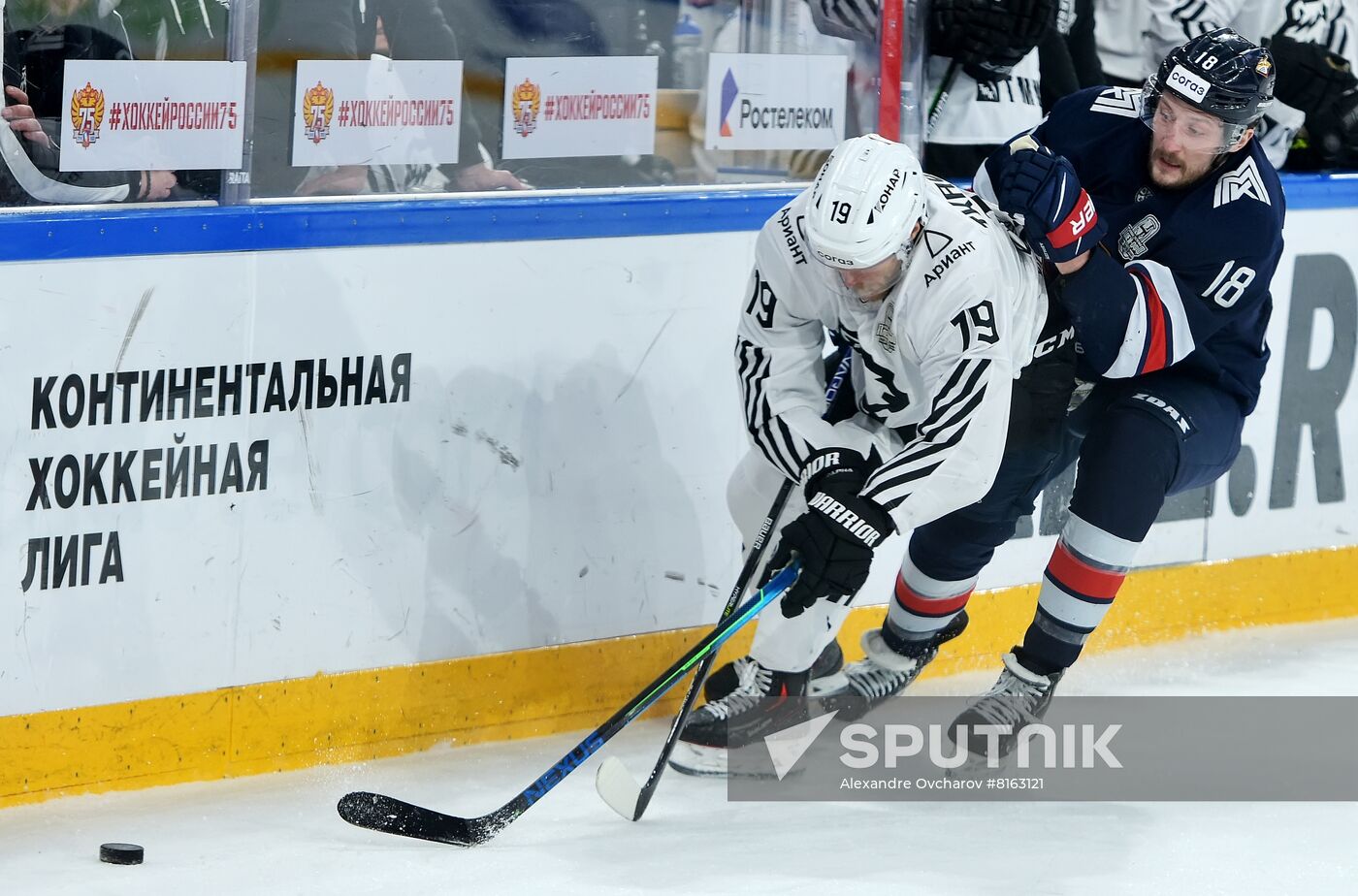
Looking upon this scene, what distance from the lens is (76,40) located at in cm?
299

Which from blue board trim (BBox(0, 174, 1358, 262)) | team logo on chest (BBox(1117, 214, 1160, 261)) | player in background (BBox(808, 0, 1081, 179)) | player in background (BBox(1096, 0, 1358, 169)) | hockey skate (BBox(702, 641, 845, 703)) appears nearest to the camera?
blue board trim (BBox(0, 174, 1358, 262))

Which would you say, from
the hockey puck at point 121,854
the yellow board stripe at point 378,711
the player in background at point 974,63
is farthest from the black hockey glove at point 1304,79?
the hockey puck at point 121,854

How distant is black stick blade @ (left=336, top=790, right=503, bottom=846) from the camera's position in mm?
3020

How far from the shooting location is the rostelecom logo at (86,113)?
3.01 m

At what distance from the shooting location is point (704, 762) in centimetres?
354

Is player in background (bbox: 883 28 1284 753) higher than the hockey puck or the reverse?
higher

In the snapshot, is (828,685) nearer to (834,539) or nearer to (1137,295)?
(834,539)

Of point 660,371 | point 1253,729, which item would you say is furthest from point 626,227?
point 1253,729

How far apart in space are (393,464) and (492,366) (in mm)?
264

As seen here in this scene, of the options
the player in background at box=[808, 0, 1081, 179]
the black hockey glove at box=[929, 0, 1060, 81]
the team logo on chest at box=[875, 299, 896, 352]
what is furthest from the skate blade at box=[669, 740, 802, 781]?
the black hockey glove at box=[929, 0, 1060, 81]

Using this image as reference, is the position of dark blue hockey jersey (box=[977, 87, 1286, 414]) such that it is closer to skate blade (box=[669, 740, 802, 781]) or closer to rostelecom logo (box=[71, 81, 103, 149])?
skate blade (box=[669, 740, 802, 781])

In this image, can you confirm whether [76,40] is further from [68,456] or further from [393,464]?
[393,464]

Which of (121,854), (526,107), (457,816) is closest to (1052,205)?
(526,107)

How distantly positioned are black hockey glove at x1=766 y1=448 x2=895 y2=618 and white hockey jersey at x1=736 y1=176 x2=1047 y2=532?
40mm
